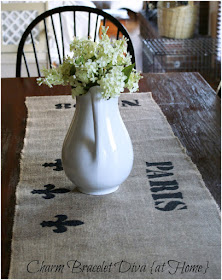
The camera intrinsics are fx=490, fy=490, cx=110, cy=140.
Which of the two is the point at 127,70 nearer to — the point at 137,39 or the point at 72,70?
the point at 72,70

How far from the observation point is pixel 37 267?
2.60 feet

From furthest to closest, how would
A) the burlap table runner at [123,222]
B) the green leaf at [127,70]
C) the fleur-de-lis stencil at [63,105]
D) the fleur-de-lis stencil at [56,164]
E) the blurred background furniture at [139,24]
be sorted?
the blurred background furniture at [139,24]
the fleur-de-lis stencil at [63,105]
the fleur-de-lis stencil at [56,164]
the green leaf at [127,70]
the burlap table runner at [123,222]

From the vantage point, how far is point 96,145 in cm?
92

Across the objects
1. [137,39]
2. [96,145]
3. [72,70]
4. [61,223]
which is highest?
[72,70]

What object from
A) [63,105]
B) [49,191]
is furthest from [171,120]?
[49,191]

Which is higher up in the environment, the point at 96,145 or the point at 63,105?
the point at 96,145

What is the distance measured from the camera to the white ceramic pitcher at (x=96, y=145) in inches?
35.9

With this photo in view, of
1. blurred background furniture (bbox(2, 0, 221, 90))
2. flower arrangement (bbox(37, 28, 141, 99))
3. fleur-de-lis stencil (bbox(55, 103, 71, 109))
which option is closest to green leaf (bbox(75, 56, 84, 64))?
flower arrangement (bbox(37, 28, 141, 99))

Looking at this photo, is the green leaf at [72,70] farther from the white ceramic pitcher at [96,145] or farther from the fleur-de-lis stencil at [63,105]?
the fleur-de-lis stencil at [63,105]

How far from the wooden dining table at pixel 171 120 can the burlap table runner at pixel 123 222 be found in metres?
0.02

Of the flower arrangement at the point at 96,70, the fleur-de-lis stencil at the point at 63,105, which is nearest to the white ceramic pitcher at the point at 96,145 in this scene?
the flower arrangement at the point at 96,70

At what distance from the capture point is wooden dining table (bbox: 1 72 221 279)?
1.02 metres

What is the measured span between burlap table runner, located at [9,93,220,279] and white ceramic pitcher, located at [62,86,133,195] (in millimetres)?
60

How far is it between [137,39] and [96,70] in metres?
4.47
